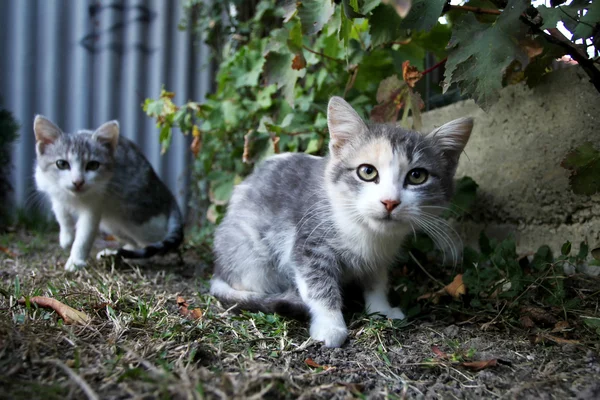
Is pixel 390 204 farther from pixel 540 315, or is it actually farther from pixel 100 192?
pixel 100 192

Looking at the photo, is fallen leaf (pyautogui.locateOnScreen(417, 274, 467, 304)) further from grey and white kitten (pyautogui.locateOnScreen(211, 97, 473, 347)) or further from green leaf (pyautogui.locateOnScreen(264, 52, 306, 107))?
green leaf (pyautogui.locateOnScreen(264, 52, 306, 107))

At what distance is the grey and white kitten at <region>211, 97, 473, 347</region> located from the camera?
1976 millimetres

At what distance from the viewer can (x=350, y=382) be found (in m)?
1.54

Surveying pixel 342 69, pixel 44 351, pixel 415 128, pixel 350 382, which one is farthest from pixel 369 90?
pixel 44 351

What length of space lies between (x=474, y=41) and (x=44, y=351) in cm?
198

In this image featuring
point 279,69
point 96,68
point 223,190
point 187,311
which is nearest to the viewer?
point 187,311

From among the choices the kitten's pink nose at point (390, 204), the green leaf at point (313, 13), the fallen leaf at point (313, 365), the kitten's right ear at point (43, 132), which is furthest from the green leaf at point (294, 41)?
the kitten's right ear at point (43, 132)

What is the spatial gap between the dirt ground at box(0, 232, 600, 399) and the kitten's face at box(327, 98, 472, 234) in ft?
1.73

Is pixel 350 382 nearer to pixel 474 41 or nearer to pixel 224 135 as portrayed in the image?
pixel 474 41

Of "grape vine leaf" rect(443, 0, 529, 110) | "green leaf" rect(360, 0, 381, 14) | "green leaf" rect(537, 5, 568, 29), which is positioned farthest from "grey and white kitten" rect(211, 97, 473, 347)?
"green leaf" rect(537, 5, 568, 29)

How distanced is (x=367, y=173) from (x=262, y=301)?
78 centimetres

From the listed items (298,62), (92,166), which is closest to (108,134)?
(92,166)

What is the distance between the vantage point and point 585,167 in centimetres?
203

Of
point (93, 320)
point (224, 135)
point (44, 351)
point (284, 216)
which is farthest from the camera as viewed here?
point (224, 135)
